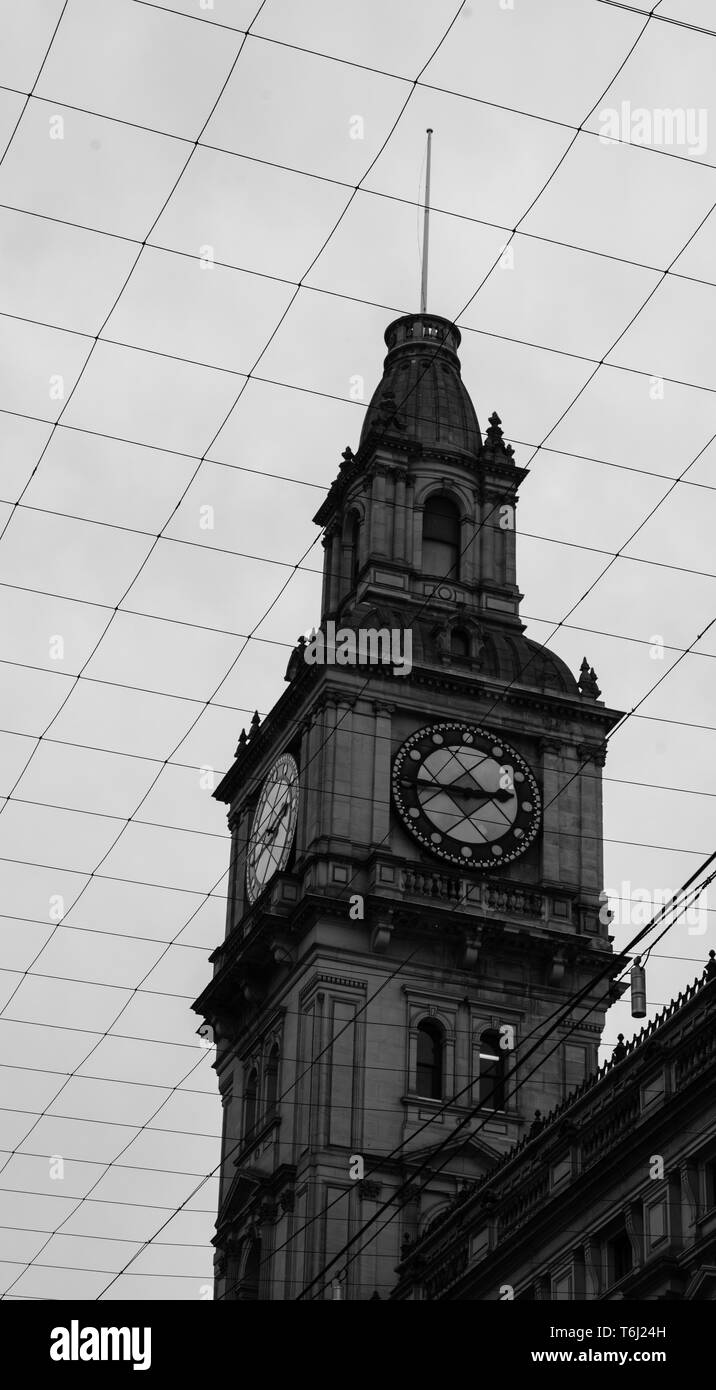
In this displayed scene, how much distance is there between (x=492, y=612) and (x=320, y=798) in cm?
1099

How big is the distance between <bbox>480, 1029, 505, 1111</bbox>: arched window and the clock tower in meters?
0.10

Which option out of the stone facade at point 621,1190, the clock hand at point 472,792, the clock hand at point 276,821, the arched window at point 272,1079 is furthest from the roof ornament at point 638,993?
the clock hand at point 276,821

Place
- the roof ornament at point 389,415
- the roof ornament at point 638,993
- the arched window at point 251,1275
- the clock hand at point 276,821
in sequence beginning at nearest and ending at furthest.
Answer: the roof ornament at point 638,993
the arched window at point 251,1275
the clock hand at point 276,821
the roof ornament at point 389,415

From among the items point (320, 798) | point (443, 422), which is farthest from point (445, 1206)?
point (443, 422)

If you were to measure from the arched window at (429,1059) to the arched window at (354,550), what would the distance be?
1612 centimetres

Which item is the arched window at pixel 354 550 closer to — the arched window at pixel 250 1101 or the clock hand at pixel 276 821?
the clock hand at pixel 276 821

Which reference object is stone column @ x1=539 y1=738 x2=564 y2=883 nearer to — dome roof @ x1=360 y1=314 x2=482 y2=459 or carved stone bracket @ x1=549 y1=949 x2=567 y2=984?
carved stone bracket @ x1=549 y1=949 x2=567 y2=984

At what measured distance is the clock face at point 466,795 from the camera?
84.6 m

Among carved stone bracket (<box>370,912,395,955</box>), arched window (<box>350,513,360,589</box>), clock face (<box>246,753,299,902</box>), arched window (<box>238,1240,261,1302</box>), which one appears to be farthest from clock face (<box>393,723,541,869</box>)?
arched window (<box>238,1240,261,1302</box>)

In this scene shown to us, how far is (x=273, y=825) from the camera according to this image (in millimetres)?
88250

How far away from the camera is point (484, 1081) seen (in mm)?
83250

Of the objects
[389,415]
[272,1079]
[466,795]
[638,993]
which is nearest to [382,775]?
[466,795]
